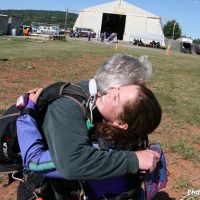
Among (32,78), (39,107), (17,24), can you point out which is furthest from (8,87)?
(17,24)

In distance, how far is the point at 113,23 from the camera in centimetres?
8638

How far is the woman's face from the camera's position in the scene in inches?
90.1

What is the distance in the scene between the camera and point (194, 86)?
1609 centimetres

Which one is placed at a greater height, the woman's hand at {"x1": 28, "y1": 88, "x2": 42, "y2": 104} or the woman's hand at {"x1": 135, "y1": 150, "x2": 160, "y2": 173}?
the woman's hand at {"x1": 28, "y1": 88, "x2": 42, "y2": 104}

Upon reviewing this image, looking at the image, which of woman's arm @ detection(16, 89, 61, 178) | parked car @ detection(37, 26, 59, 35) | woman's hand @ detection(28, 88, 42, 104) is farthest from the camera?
parked car @ detection(37, 26, 59, 35)

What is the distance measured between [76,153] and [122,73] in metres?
0.50

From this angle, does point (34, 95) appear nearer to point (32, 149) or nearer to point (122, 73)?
point (32, 149)

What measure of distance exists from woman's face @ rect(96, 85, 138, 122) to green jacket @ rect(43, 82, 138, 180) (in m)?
0.12

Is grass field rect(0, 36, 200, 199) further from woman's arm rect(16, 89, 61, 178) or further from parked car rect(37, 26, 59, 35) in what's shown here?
parked car rect(37, 26, 59, 35)

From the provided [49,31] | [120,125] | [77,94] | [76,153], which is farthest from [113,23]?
[76,153]

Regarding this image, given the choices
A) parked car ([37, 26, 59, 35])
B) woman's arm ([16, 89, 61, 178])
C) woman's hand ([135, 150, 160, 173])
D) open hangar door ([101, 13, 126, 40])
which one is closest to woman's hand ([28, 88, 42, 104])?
woman's arm ([16, 89, 61, 178])

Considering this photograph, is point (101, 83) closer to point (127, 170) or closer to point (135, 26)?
point (127, 170)

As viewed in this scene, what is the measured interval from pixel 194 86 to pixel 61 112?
46.8ft

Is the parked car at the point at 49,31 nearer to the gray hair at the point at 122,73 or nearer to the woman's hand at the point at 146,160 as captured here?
the gray hair at the point at 122,73
